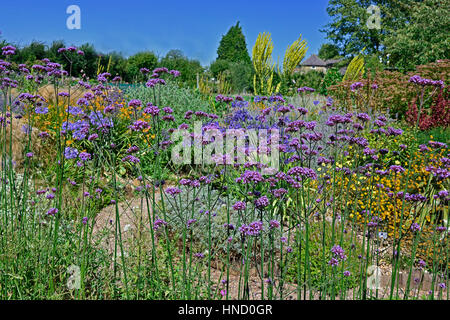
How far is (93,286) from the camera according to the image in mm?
2412

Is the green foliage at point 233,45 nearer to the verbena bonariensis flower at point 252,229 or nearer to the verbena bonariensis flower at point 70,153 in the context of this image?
the verbena bonariensis flower at point 70,153

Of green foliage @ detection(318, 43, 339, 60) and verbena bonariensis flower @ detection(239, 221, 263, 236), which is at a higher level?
green foliage @ detection(318, 43, 339, 60)

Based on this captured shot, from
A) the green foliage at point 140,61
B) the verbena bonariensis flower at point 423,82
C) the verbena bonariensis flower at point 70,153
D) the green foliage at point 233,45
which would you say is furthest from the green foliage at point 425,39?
the green foliage at point 233,45

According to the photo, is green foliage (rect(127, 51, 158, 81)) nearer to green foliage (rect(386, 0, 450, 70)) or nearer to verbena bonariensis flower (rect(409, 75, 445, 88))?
green foliage (rect(386, 0, 450, 70))

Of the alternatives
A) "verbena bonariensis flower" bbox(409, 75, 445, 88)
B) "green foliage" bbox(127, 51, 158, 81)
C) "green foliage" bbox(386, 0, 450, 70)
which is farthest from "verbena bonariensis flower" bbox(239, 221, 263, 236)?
"green foliage" bbox(127, 51, 158, 81)

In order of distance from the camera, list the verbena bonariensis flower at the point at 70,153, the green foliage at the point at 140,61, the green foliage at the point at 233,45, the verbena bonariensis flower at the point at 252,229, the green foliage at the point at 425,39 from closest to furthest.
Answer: the verbena bonariensis flower at the point at 252,229, the verbena bonariensis flower at the point at 70,153, the green foliage at the point at 425,39, the green foliage at the point at 140,61, the green foliage at the point at 233,45

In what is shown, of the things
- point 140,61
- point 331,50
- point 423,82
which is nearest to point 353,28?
point 331,50

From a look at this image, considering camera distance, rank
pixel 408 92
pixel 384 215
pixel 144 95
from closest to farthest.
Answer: pixel 384 215
pixel 144 95
pixel 408 92

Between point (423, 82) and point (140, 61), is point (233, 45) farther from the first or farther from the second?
point (423, 82)
